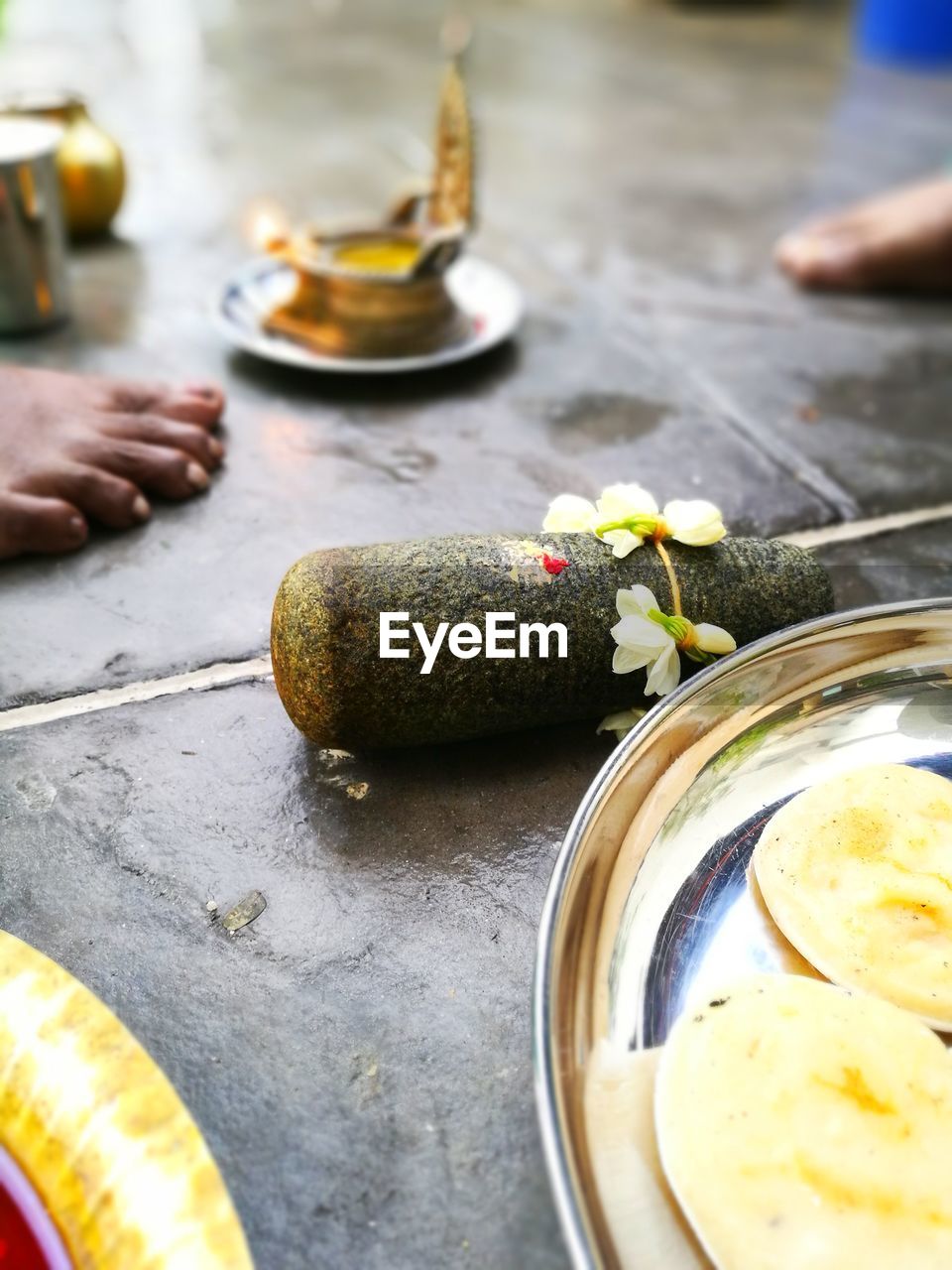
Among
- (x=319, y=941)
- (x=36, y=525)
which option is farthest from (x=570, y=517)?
(x=36, y=525)

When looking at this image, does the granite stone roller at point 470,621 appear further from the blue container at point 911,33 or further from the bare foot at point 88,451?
the blue container at point 911,33

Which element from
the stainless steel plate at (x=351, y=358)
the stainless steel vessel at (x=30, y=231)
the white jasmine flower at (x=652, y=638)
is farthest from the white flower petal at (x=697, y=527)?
the stainless steel vessel at (x=30, y=231)

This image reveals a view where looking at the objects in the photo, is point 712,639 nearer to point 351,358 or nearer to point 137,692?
point 137,692

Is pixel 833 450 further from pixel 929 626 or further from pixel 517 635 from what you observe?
pixel 517 635

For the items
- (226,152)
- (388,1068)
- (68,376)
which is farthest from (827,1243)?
(226,152)

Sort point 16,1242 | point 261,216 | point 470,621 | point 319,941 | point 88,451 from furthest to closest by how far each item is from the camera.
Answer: point 261,216 < point 88,451 < point 470,621 < point 319,941 < point 16,1242

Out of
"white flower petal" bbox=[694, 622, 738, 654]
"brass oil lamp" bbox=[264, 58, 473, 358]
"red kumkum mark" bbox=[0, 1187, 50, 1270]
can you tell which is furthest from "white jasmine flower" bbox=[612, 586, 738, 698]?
"brass oil lamp" bbox=[264, 58, 473, 358]

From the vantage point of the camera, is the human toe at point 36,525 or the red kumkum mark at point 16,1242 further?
the human toe at point 36,525

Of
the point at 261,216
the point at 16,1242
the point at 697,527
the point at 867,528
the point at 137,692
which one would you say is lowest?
the point at 867,528
